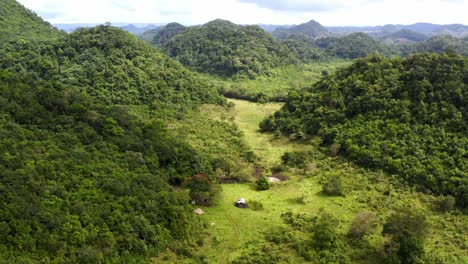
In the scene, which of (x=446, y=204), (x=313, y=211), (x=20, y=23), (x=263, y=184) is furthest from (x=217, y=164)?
(x=20, y=23)

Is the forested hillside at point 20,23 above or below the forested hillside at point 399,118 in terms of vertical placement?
above

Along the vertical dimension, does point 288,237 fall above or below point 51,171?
below

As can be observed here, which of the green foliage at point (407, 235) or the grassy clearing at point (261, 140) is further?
the grassy clearing at point (261, 140)

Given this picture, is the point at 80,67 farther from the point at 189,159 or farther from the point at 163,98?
the point at 189,159

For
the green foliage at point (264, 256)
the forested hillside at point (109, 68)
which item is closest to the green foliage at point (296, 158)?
the green foliage at point (264, 256)

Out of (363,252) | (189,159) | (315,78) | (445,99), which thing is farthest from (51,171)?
(315,78)

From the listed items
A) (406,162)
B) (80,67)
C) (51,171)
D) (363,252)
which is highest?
(80,67)

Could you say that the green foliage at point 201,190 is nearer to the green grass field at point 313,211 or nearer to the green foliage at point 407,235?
the green grass field at point 313,211

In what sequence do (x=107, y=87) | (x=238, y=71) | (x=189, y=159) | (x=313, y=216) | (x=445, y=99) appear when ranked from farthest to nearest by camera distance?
(x=238, y=71) < (x=107, y=87) < (x=445, y=99) < (x=189, y=159) < (x=313, y=216)
